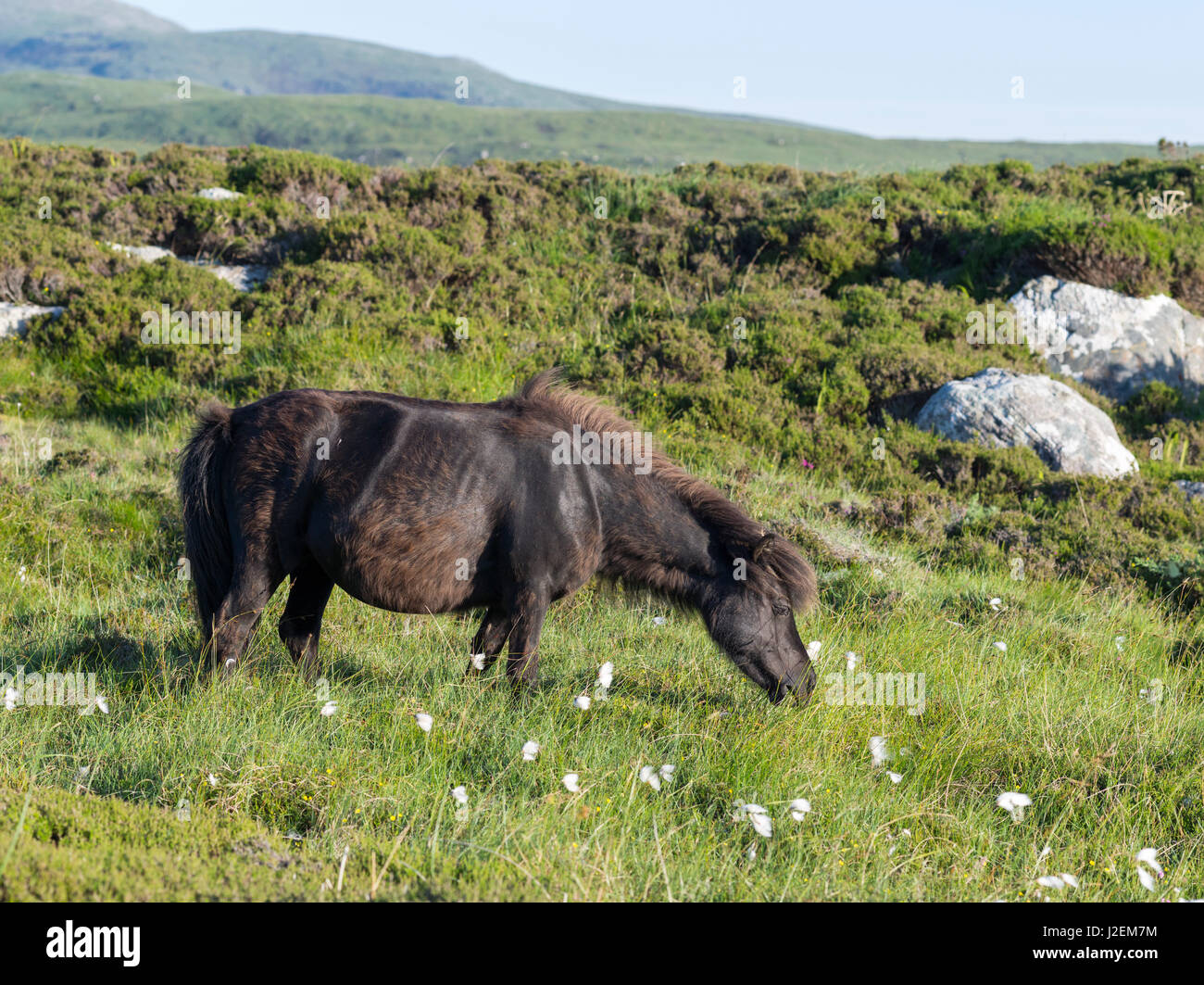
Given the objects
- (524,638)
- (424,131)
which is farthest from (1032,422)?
(424,131)

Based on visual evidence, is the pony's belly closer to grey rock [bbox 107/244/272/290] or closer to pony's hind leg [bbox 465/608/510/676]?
pony's hind leg [bbox 465/608/510/676]

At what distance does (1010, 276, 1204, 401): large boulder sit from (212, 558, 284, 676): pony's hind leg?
36.0 ft

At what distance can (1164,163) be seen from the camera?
687 inches

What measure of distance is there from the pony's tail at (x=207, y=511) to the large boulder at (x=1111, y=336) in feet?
36.1

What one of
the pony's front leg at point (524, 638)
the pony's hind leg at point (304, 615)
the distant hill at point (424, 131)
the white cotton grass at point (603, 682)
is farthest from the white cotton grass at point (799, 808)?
the distant hill at point (424, 131)

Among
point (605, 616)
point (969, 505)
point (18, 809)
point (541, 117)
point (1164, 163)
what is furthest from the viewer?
point (541, 117)

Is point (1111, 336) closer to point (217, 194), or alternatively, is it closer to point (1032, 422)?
point (1032, 422)

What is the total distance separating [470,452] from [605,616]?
2132 millimetres

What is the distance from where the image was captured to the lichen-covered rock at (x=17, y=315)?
1206 centimetres

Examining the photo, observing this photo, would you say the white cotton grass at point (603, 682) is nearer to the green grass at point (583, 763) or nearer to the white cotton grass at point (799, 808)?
the green grass at point (583, 763)

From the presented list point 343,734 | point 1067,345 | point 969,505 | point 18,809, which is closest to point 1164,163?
point 1067,345

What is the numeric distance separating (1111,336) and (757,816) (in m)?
11.6

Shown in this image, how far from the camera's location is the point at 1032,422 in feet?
36.3
